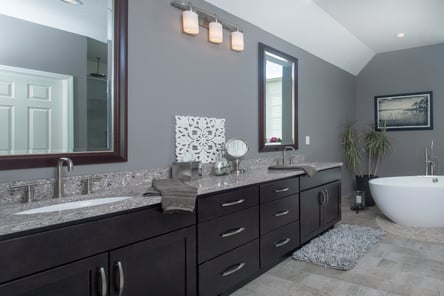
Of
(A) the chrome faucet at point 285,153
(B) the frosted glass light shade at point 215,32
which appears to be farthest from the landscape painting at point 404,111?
(B) the frosted glass light shade at point 215,32

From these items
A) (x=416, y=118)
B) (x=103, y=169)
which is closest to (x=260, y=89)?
(x=103, y=169)

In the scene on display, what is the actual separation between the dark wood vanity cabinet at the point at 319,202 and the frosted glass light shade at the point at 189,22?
63.3 inches

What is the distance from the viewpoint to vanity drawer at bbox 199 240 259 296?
189 cm

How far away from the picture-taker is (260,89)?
336 cm

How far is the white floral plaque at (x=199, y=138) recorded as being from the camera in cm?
244

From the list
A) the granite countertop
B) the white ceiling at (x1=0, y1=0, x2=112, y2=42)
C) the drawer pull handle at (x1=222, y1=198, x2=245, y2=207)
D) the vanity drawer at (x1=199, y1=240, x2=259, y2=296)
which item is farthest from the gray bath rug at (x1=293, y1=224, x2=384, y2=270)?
the white ceiling at (x1=0, y1=0, x2=112, y2=42)

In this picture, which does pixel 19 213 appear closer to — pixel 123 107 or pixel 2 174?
pixel 2 174

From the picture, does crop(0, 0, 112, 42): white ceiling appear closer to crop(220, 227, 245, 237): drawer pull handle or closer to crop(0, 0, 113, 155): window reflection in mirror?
crop(0, 0, 113, 155): window reflection in mirror

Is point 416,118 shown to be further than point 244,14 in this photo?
Yes

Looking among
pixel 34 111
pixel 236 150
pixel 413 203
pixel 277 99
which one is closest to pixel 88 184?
pixel 34 111

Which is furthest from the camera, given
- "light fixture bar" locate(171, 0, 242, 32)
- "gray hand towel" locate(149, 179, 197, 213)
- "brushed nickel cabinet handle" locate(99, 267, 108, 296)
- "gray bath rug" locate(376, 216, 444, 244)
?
"gray bath rug" locate(376, 216, 444, 244)

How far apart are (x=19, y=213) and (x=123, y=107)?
931mm

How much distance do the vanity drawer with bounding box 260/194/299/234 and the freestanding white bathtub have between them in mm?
1600

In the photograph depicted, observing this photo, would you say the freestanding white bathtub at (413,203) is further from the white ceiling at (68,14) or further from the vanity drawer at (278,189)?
the white ceiling at (68,14)
